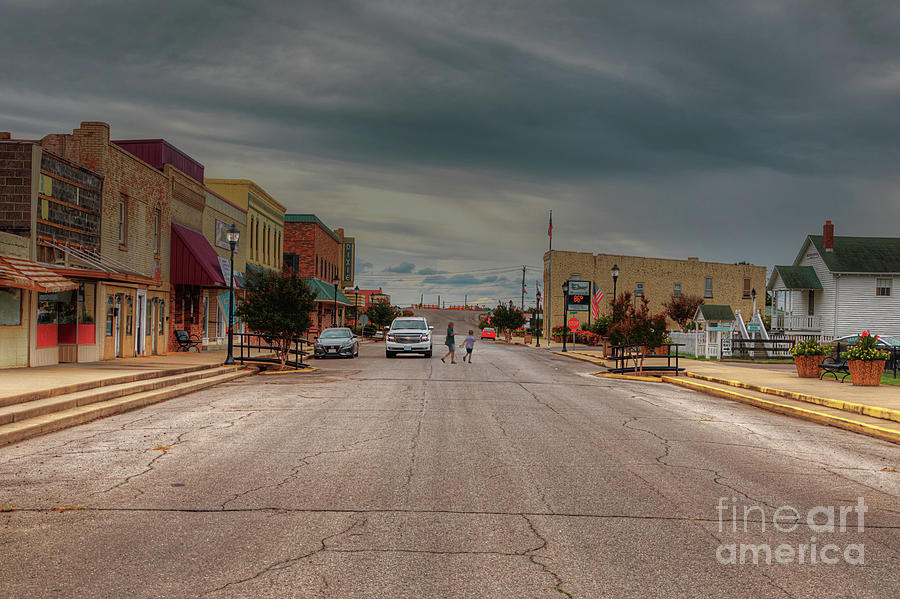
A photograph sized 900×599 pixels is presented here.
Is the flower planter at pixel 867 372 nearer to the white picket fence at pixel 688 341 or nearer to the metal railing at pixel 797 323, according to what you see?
the white picket fence at pixel 688 341

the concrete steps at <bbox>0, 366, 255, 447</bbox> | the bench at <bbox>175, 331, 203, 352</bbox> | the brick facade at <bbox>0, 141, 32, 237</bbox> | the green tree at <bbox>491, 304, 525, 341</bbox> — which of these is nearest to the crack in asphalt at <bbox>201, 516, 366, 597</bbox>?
the concrete steps at <bbox>0, 366, 255, 447</bbox>

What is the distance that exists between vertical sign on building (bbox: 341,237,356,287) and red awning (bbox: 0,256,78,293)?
5491cm

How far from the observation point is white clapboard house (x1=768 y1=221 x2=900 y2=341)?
49219 mm

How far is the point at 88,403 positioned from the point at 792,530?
40.8ft

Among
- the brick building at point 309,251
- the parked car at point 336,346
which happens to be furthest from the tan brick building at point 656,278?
the parked car at point 336,346

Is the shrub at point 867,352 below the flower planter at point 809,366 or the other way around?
the other way around

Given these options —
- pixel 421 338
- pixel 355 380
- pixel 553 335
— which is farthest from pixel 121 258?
pixel 553 335

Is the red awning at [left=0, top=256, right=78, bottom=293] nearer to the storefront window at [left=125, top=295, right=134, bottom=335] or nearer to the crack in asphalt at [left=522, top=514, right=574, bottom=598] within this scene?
the storefront window at [left=125, top=295, right=134, bottom=335]

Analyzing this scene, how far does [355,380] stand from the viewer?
21.3 m

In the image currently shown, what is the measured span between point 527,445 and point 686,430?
3.45 m

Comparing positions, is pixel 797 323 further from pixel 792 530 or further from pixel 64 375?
pixel 792 530

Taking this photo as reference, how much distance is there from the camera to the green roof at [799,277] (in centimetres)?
5034

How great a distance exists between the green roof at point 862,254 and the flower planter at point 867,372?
32.6 meters

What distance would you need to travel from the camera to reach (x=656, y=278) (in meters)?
84.1
